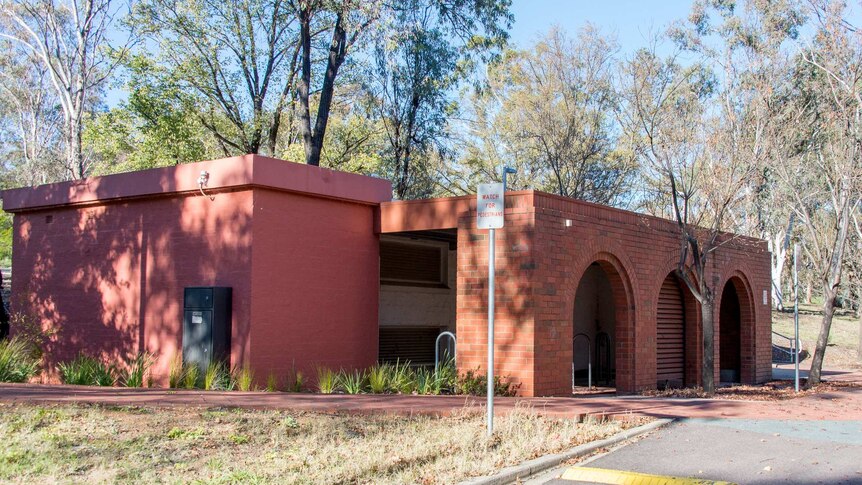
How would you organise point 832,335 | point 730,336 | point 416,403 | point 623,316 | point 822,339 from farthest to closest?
Result: 1. point 832,335
2. point 730,336
3. point 822,339
4. point 623,316
5. point 416,403

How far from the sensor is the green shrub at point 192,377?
525 inches

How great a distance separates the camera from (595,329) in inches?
797

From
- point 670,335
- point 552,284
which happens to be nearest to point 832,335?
point 670,335

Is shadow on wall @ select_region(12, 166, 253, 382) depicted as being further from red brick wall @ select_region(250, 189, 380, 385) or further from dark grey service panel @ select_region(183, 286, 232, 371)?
red brick wall @ select_region(250, 189, 380, 385)

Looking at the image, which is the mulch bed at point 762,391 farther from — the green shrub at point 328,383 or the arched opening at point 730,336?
the green shrub at point 328,383

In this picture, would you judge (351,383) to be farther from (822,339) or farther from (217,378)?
(822,339)

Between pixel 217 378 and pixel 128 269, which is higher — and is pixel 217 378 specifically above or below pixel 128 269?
below

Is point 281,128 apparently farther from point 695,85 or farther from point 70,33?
point 695,85

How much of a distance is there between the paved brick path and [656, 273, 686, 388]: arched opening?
4.23m

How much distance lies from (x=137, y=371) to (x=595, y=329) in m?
10.7

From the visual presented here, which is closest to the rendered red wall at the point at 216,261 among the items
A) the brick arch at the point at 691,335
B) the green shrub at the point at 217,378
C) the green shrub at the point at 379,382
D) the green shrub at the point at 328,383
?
the green shrub at the point at 217,378

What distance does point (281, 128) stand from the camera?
3284 cm

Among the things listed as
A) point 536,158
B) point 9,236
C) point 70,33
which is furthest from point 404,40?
point 9,236

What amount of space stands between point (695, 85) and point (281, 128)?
16.7 metres
